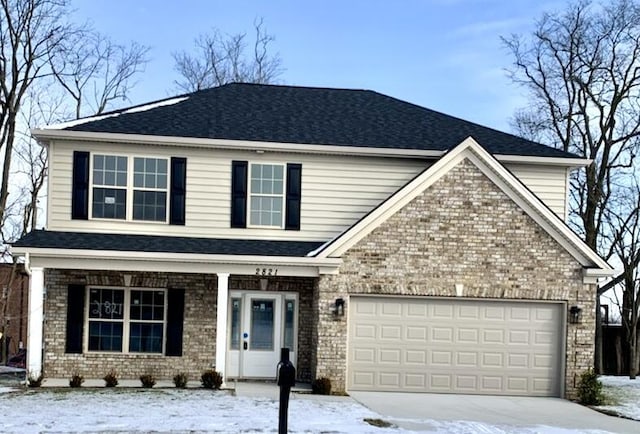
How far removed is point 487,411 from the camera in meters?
→ 14.4

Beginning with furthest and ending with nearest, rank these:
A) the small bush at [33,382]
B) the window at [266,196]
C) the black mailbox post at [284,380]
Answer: the window at [266,196] → the small bush at [33,382] → the black mailbox post at [284,380]

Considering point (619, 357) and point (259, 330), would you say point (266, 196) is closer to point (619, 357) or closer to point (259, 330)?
point (259, 330)

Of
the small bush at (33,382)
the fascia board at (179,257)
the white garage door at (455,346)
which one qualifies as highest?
the fascia board at (179,257)

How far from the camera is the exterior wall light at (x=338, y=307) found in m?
16.1

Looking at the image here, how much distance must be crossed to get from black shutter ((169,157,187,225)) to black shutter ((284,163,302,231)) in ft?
7.92

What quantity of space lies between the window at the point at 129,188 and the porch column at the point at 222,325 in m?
2.36

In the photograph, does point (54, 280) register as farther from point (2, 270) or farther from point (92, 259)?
point (2, 270)

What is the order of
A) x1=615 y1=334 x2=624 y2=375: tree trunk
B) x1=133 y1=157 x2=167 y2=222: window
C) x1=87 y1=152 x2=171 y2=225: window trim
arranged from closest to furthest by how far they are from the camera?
x1=87 y1=152 x2=171 y2=225: window trim → x1=133 y1=157 x2=167 y2=222: window → x1=615 y1=334 x2=624 y2=375: tree trunk

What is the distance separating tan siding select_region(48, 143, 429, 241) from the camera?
17.0 meters

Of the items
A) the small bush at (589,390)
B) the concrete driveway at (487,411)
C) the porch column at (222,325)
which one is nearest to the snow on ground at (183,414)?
the concrete driveway at (487,411)

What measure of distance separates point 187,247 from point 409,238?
4.87 m

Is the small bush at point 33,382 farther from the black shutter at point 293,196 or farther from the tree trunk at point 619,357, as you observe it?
the tree trunk at point 619,357

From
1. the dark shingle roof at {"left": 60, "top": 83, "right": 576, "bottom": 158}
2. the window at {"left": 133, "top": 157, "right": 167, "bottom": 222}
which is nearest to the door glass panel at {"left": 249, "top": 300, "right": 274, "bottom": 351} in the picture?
the window at {"left": 133, "top": 157, "right": 167, "bottom": 222}

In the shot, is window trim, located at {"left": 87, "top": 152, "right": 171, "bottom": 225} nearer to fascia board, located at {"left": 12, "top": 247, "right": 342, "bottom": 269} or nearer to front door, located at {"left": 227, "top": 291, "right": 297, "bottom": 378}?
fascia board, located at {"left": 12, "top": 247, "right": 342, "bottom": 269}
